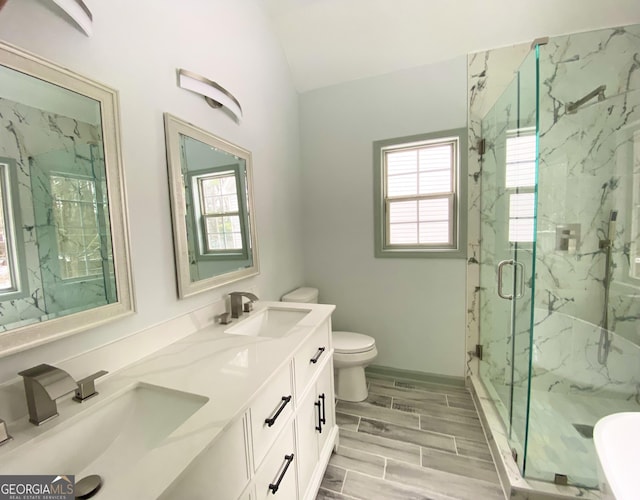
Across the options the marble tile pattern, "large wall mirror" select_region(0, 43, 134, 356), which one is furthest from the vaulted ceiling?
the marble tile pattern

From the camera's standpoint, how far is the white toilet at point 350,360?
2.02 meters

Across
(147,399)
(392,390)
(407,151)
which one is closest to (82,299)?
(147,399)

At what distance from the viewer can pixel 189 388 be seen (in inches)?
31.8

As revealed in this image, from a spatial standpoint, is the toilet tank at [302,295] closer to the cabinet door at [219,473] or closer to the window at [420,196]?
the window at [420,196]

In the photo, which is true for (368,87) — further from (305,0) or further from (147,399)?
(147,399)

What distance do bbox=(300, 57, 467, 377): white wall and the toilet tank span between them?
0.67 feet

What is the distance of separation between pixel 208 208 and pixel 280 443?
1.12 meters

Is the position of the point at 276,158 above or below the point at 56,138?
above

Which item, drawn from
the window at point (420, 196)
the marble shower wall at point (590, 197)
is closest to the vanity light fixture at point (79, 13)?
the window at point (420, 196)

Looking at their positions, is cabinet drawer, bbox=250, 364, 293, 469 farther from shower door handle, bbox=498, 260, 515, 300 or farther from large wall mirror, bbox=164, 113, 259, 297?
shower door handle, bbox=498, 260, 515, 300

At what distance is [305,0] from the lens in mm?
1931

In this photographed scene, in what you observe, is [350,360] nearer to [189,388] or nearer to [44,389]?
[189,388]

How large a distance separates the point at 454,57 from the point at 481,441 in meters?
2.77

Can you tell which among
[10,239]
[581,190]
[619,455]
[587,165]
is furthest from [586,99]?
[10,239]
